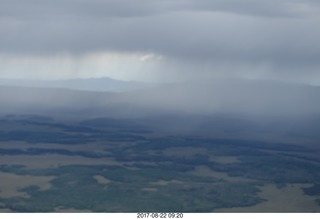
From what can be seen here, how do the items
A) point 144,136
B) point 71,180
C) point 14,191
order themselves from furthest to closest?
point 144,136 → point 71,180 → point 14,191

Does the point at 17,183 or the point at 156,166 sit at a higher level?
the point at 156,166

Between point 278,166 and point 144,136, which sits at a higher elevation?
point 144,136

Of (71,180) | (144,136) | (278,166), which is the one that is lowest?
(71,180)

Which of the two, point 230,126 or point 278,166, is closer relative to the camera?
point 278,166

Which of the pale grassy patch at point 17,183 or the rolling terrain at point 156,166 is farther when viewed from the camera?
the pale grassy patch at point 17,183

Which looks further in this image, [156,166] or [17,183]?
[156,166]

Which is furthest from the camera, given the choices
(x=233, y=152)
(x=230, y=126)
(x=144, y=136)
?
(x=230, y=126)

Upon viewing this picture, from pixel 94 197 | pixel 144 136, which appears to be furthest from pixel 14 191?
pixel 144 136

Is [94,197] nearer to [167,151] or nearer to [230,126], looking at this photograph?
[167,151]

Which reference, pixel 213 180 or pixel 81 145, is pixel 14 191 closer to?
pixel 213 180

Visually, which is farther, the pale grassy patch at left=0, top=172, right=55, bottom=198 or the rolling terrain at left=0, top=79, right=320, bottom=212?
the pale grassy patch at left=0, top=172, right=55, bottom=198
